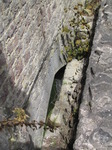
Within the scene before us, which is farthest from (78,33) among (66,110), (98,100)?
(98,100)

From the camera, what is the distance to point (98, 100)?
2.85 metres

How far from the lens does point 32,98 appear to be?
12.6ft

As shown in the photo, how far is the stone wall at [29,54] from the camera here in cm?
290

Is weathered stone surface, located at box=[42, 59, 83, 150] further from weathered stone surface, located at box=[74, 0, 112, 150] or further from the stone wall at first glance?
weathered stone surface, located at box=[74, 0, 112, 150]

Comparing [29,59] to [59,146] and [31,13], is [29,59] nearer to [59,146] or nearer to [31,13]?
[31,13]

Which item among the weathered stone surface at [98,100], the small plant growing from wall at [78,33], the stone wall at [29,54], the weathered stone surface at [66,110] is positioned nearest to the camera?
the weathered stone surface at [98,100]

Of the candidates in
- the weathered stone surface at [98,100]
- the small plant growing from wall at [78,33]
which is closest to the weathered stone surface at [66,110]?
the small plant growing from wall at [78,33]

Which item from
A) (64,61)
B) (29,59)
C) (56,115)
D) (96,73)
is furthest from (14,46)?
(64,61)

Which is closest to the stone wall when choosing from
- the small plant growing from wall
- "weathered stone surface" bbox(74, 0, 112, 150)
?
A: the small plant growing from wall

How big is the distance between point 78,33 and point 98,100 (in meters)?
2.25

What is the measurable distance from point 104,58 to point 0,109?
1.23 m

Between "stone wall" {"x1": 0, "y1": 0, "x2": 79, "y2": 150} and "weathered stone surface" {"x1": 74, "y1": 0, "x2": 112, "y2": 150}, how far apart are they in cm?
70

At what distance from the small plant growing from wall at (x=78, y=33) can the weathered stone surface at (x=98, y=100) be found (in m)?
0.94

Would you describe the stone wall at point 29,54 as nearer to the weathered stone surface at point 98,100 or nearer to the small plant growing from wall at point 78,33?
the small plant growing from wall at point 78,33
